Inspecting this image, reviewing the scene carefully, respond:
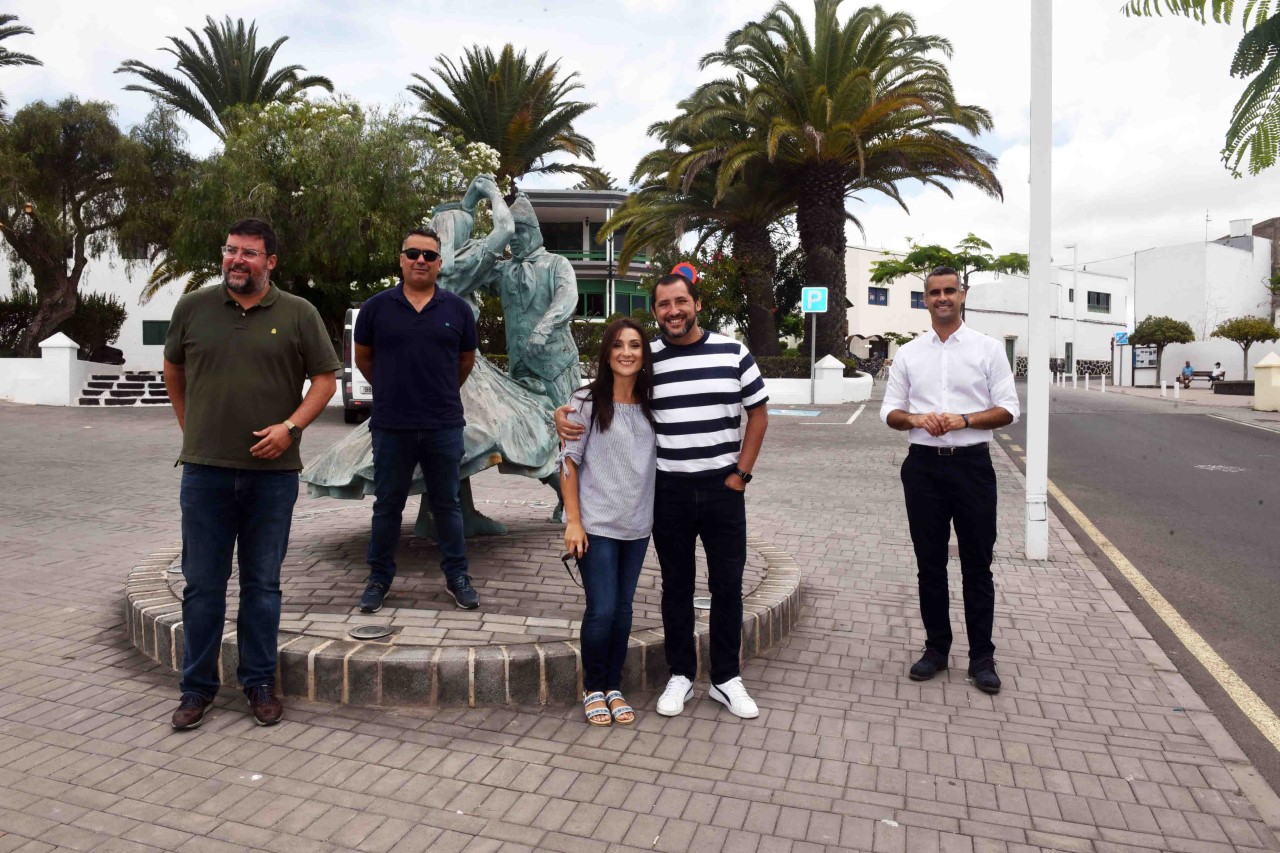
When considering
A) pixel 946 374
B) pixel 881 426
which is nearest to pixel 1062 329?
pixel 881 426

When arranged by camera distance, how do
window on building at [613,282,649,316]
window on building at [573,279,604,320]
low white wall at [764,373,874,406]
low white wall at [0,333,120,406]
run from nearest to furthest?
low white wall at [0,333,120,406] < low white wall at [764,373,874,406] < window on building at [613,282,649,316] < window on building at [573,279,604,320]

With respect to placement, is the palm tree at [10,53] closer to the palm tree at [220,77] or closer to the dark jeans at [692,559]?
the palm tree at [220,77]

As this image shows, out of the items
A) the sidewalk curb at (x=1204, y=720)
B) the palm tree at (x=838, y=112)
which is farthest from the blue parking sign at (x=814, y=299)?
the sidewalk curb at (x=1204, y=720)

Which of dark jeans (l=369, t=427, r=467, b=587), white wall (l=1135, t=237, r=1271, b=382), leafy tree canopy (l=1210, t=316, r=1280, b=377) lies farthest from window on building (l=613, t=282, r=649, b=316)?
dark jeans (l=369, t=427, r=467, b=587)

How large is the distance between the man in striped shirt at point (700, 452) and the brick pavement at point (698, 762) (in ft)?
1.49

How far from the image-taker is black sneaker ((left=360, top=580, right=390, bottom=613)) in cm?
434

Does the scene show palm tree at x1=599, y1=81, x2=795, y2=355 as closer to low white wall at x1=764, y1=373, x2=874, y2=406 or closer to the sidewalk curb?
low white wall at x1=764, y1=373, x2=874, y2=406

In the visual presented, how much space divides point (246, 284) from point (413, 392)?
89cm

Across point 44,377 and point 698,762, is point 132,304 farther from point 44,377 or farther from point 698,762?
point 698,762

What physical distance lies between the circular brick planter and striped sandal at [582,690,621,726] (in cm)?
17

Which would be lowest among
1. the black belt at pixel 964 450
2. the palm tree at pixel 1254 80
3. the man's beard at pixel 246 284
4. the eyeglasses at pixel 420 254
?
the black belt at pixel 964 450

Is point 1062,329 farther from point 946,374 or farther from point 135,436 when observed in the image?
point 946,374

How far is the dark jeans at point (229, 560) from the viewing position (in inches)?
139

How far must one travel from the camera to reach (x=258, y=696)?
362 centimetres
